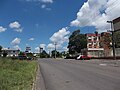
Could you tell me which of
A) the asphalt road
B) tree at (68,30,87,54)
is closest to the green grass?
the asphalt road

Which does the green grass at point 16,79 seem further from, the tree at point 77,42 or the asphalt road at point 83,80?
the tree at point 77,42

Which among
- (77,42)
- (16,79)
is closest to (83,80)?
(16,79)

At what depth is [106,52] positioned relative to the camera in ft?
265

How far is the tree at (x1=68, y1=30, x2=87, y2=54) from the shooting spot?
493ft

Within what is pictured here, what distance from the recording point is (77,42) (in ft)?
497

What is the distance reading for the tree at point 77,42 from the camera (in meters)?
150

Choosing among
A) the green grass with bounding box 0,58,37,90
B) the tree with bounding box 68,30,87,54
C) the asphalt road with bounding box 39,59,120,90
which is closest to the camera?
the green grass with bounding box 0,58,37,90

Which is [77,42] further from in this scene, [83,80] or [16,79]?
[16,79]

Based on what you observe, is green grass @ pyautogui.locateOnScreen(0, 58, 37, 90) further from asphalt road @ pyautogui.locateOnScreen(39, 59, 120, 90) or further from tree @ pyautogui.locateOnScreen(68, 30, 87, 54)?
tree @ pyautogui.locateOnScreen(68, 30, 87, 54)

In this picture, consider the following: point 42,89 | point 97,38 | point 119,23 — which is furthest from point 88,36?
point 42,89

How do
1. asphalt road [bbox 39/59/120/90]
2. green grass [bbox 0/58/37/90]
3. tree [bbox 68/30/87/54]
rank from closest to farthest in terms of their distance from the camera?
green grass [bbox 0/58/37/90] < asphalt road [bbox 39/59/120/90] < tree [bbox 68/30/87/54]

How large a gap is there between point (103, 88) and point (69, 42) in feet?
482

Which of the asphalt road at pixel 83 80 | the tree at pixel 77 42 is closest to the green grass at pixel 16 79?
the asphalt road at pixel 83 80

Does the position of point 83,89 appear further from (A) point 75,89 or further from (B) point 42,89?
(B) point 42,89
